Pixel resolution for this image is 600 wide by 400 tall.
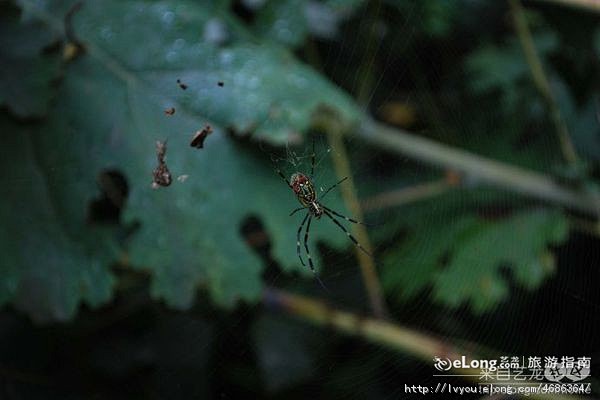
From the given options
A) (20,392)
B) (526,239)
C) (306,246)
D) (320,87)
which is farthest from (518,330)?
(20,392)

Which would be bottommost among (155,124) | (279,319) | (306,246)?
(279,319)

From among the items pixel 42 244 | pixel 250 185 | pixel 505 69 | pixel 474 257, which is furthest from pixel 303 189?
pixel 505 69

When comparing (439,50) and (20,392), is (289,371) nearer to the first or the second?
(20,392)

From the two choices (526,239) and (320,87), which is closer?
(320,87)

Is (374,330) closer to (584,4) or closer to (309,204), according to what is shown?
(309,204)

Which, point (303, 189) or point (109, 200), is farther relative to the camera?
point (303, 189)

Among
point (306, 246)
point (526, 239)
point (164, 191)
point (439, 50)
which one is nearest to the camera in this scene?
point (164, 191)
